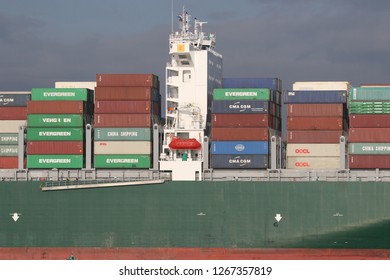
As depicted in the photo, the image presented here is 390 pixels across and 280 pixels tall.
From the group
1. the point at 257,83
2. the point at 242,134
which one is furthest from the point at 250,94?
the point at 242,134

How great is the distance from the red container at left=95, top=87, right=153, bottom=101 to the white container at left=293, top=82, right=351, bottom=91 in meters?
11.3

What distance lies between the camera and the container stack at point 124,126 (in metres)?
59.1

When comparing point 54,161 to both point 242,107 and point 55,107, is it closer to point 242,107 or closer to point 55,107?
point 55,107

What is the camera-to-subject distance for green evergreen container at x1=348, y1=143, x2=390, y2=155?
56.6m

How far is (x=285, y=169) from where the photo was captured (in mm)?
58156

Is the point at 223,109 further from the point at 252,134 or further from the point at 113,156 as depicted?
the point at 113,156

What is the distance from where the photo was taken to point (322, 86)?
61.0 metres

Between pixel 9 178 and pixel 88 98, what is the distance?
8303 mm

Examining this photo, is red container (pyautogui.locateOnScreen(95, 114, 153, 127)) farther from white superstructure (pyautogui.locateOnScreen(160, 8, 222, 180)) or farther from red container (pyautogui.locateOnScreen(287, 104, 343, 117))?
red container (pyautogui.locateOnScreen(287, 104, 343, 117))

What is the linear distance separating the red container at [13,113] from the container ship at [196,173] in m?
0.08
